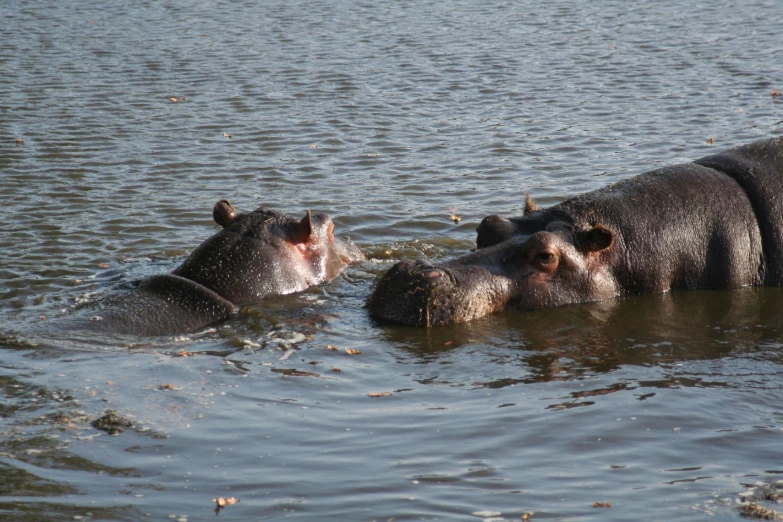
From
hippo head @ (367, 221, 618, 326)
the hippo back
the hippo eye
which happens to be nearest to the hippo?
hippo head @ (367, 221, 618, 326)

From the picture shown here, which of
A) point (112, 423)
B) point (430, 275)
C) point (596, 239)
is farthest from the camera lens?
point (596, 239)

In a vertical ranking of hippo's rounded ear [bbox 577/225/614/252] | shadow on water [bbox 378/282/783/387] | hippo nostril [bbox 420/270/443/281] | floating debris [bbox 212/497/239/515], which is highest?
hippo's rounded ear [bbox 577/225/614/252]

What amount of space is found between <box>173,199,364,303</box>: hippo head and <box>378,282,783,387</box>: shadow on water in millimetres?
1010

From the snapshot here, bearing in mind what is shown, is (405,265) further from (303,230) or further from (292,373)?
(292,373)

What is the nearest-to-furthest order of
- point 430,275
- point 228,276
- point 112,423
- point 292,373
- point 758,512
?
point 758,512, point 112,423, point 292,373, point 430,275, point 228,276

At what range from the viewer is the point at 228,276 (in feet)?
26.4

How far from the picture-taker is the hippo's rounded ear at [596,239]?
7789mm

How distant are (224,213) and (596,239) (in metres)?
2.80

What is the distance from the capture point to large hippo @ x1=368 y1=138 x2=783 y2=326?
25.5 feet

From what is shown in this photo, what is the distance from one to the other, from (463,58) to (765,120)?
20.8ft

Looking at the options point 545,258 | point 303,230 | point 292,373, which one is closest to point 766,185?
point 545,258

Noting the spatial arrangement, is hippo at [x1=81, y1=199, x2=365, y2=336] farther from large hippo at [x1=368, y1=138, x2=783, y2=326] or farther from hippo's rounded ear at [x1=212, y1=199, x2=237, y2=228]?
A: large hippo at [x1=368, y1=138, x2=783, y2=326]

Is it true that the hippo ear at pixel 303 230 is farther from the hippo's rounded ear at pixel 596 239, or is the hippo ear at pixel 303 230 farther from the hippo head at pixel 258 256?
the hippo's rounded ear at pixel 596 239

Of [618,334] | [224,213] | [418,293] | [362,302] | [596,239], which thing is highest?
[224,213]
